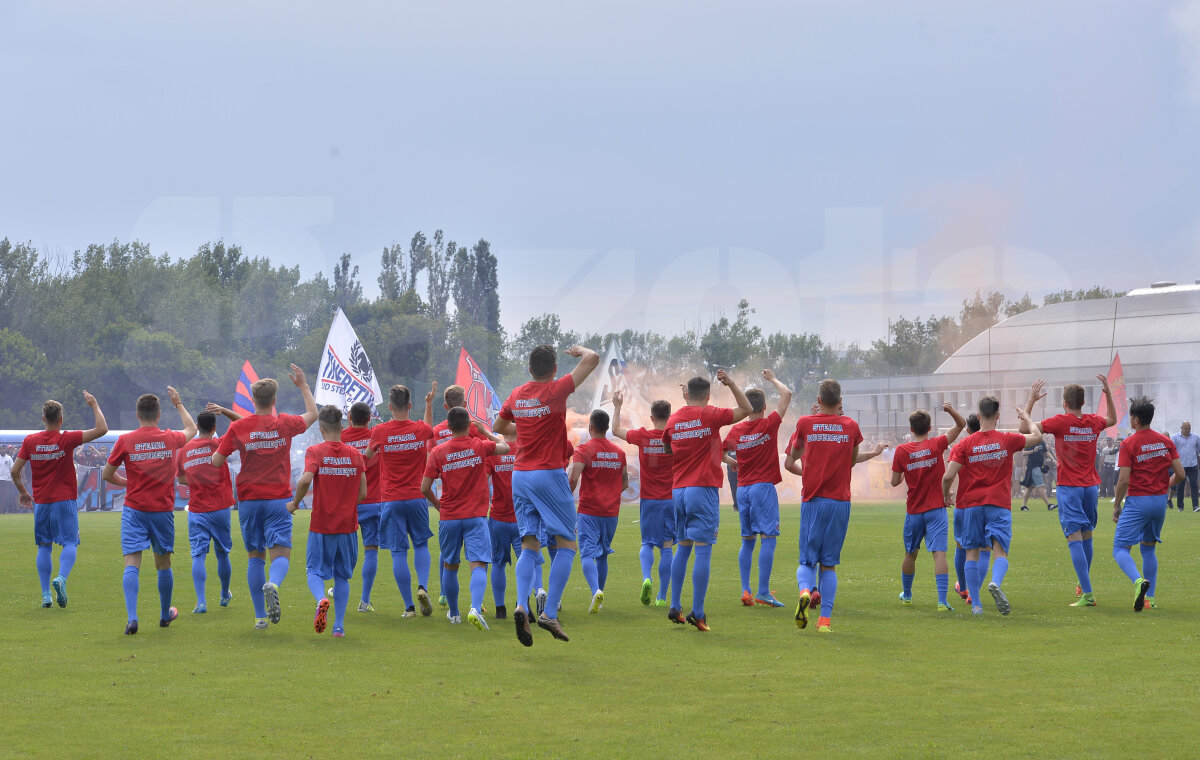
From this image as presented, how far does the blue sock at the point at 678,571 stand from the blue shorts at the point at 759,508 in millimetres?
1470

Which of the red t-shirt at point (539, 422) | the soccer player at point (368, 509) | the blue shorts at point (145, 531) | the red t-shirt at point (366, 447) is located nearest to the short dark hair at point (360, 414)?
the soccer player at point (368, 509)

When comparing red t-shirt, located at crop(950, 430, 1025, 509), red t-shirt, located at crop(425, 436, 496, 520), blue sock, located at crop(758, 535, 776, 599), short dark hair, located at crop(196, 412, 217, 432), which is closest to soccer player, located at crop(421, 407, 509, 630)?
red t-shirt, located at crop(425, 436, 496, 520)

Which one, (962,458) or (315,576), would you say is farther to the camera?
(962,458)

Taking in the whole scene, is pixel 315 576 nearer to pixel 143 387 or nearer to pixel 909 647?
pixel 909 647

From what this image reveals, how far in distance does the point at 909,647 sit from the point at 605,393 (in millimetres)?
33583

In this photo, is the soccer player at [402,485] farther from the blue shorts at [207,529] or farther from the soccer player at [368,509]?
the blue shorts at [207,529]

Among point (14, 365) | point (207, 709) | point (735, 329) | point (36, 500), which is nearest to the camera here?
point (207, 709)

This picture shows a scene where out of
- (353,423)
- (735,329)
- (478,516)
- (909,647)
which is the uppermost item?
(735,329)

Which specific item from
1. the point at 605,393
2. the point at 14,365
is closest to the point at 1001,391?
the point at 605,393

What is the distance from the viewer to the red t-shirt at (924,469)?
12.7m

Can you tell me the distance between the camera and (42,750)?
22.1ft

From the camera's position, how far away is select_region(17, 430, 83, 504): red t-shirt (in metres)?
13.4

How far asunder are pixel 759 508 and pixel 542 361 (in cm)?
443

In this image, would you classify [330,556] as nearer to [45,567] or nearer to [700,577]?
[700,577]
